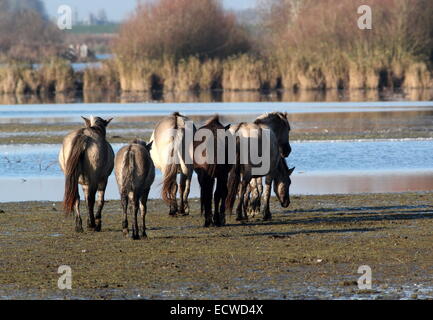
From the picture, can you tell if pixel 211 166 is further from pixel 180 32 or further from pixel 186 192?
pixel 180 32

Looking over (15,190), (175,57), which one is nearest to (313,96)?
(175,57)

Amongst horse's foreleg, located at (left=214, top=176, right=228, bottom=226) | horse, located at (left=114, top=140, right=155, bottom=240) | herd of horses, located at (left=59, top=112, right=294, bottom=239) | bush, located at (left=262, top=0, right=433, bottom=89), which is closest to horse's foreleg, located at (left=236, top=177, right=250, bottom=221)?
herd of horses, located at (left=59, top=112, right=294, bottom=239)

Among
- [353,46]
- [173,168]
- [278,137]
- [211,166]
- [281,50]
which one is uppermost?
[353,46]

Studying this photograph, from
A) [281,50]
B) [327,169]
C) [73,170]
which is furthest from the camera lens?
[281,50]

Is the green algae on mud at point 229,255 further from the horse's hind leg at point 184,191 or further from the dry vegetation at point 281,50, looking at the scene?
the dry vegetation at point 281,50

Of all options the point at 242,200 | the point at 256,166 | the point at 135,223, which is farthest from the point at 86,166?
the point at 256,166

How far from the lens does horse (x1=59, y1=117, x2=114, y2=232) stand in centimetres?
1291

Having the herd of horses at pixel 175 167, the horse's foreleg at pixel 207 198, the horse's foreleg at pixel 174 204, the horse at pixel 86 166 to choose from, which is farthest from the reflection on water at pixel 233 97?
the horse at pixel 86 166

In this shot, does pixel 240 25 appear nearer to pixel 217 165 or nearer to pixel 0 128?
pixel 0 128

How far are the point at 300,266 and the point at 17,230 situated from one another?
4313mm

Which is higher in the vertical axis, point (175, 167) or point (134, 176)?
point (134, 176)

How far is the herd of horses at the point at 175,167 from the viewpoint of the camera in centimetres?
1254

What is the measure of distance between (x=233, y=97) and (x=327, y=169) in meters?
22.8

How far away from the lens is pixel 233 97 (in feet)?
142
